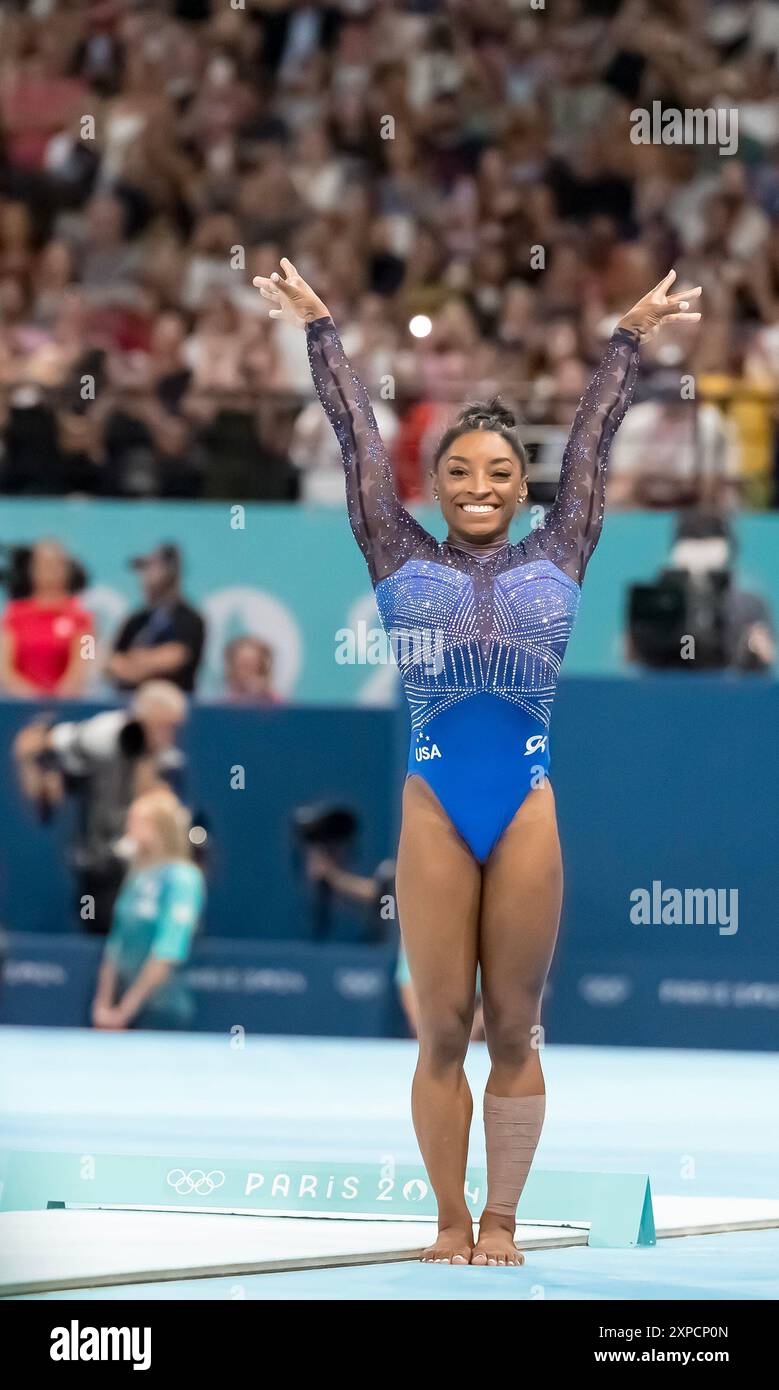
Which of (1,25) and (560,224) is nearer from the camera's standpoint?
(560,224)

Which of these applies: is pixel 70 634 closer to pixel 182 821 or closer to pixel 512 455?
pixel 182 821

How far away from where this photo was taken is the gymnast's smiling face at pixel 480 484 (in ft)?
16.5

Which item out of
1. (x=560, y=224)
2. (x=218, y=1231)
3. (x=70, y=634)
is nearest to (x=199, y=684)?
(x=70, y=634)

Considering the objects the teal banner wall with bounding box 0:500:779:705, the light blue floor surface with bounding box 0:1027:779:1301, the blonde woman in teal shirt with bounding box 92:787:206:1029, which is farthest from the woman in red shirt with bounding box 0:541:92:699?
the light blue floor surface with bounding box 0:1027:779:1301

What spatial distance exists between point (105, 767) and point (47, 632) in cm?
75

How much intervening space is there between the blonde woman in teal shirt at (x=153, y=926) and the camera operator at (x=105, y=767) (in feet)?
0.33

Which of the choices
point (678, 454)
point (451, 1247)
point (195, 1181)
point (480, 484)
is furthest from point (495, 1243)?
point (678, 454)

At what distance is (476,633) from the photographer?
493 centimetres

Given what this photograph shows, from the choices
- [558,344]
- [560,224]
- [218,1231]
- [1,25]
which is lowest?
[218,1231]

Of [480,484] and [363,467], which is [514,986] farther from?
[363,467]

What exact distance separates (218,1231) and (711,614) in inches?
190

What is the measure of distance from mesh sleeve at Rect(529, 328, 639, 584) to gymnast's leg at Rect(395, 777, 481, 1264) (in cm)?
62

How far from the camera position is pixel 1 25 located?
44.8 feet

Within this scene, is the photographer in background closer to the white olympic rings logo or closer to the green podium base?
the green podium base
